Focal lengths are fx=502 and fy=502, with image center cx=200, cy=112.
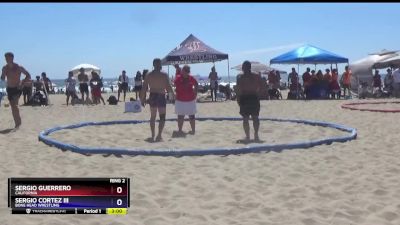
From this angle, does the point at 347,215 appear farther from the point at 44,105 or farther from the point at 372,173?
the point at 44,105

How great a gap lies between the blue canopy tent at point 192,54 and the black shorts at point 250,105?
1136 centimetres

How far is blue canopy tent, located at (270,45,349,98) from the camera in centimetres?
2093

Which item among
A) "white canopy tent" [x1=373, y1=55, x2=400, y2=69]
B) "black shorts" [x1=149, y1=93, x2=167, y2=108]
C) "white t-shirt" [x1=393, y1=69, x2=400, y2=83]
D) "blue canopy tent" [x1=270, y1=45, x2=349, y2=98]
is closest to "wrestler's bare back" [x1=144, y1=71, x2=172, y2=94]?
"black shorts" [x1=149, y1=93, x2=167, y2=108]

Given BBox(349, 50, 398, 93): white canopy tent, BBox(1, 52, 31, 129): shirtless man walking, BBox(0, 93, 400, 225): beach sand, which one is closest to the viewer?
BBox(0, 93, 400, 225): beach sand

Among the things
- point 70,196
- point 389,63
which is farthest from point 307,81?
point 70,196

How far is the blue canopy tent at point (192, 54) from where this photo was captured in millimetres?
19781

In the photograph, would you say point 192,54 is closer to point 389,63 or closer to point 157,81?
point 389,63

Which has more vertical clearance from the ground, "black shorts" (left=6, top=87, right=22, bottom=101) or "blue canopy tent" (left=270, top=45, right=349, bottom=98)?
"blue canopy tent" (left=270, top=45, right=349, bottom=98)

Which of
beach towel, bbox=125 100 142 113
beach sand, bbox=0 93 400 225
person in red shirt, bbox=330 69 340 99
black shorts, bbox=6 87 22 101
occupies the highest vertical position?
person in red shirt, bbox=330 69 340 99

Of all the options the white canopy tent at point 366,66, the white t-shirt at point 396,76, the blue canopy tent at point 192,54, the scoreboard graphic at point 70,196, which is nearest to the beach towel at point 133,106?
the blue canopy tent at point 192,54

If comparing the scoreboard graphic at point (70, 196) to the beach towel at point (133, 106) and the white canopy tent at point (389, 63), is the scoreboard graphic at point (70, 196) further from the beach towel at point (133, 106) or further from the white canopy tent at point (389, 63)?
the white canopy tent at point (389, 63)

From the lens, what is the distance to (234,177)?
577cm

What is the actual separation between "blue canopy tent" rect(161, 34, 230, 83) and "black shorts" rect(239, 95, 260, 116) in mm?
11357

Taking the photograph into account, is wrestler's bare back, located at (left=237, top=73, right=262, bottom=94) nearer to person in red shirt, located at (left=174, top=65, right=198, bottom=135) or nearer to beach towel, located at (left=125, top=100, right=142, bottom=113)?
person in red shirt, located at (left=174, top=65, right=198, bottom=135)
